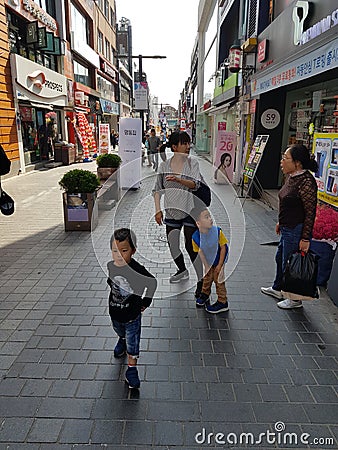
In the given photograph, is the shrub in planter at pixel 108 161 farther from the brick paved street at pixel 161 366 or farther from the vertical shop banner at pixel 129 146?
the brick paved street at pixel 161 366

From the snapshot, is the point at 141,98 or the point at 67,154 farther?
the point at 67,154

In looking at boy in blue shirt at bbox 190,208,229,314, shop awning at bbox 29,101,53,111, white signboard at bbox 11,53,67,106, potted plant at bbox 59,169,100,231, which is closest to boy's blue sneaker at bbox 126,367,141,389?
boy in blue shirt at bbox 190,208,229,314

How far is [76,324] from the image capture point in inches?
136

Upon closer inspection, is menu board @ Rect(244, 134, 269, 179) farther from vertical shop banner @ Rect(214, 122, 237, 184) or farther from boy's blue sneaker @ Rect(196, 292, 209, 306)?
boy's blue sneaker @ Rect(196, 292, 209, 306)

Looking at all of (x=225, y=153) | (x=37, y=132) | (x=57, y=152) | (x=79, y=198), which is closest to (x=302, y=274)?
(x=79, y=198)

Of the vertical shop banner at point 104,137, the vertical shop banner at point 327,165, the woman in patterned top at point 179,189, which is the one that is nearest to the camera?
the woman in patterned top at point 179,189

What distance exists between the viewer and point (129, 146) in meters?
10.6

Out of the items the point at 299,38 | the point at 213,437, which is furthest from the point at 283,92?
the point at 213,437

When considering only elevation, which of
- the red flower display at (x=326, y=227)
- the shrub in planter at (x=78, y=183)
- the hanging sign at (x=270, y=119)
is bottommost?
the red flower display at (x=326, y=227)

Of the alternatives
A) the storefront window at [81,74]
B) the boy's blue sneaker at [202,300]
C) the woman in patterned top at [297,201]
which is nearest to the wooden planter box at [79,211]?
the boy's blue sneaker at [202,300]

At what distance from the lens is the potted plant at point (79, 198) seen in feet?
20.9

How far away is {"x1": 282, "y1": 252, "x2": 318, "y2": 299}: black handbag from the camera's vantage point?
347 centimetres

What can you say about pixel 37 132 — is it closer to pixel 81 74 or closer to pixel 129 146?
pixel 129 146

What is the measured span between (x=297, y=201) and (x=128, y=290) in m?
1.97
